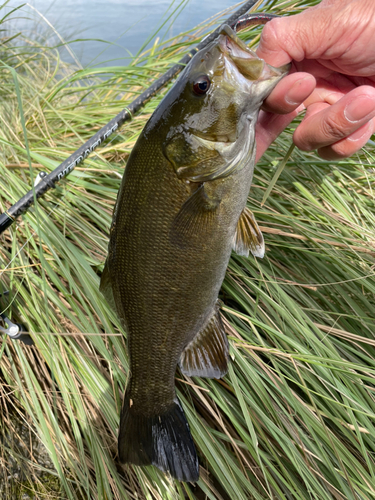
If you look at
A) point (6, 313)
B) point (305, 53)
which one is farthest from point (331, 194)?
point (6, 313)

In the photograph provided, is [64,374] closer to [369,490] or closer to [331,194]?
→ [369,490]

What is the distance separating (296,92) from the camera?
5.02 ft

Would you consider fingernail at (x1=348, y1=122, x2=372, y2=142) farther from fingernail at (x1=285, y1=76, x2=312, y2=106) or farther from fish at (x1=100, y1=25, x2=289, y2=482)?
fish at (x1=100, y1=25, x2=289, y2=482)

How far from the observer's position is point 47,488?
2152 millimetres

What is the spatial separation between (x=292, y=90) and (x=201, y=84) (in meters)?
0.44

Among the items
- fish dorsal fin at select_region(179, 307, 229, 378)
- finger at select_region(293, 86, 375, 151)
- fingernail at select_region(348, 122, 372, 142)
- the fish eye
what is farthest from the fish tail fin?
fingernail at select_region(348, 122, 372, 142)

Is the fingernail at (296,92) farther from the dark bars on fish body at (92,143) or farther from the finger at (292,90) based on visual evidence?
the dark bars on fish body at (92,143)

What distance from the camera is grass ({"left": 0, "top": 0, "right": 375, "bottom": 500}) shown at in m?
1.65

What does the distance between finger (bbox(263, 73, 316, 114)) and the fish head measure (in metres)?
0.07

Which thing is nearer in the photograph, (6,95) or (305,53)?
(305,53)

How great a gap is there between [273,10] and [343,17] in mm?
1231

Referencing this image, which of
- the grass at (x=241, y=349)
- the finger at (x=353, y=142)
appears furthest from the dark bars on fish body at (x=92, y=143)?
the finger at (x=353, y=142)

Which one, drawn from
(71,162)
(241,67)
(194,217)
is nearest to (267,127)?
(241,67)

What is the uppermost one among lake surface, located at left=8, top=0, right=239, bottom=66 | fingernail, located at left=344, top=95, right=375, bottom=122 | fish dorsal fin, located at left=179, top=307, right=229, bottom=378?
lake surface, located at left=8, top=0, right=239, bottom=66
